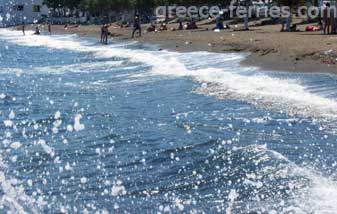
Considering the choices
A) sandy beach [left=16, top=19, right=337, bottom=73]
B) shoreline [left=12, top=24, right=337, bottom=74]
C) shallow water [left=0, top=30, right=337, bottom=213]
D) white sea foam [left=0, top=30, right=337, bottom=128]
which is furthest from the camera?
sandy beach [left=16, top=19, right=337, bottom=73]

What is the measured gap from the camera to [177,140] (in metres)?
12.0

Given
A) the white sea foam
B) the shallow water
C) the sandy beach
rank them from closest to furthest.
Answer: the shallow water → the white sea foam → the sandy beach

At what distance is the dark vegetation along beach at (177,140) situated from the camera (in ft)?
27.0

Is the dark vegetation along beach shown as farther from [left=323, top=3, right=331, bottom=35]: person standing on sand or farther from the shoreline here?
[left=323, top=3, right=331, bottom=35]: person standing on sand

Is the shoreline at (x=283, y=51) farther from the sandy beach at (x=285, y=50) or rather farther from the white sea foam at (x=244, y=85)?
the white sea foam at (x=244, y=85)

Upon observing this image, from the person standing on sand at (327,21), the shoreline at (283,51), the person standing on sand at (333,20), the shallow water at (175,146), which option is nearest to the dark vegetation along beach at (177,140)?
the shallow water at (175,146)

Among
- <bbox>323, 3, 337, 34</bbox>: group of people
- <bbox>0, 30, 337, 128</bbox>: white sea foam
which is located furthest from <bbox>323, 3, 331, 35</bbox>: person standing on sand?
<bbox>0, 30, 337, 128</bbox>: white sea foam

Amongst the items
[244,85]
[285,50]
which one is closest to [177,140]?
[244,85]

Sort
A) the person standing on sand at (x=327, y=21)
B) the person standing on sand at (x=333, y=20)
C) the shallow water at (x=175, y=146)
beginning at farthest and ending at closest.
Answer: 1. the person standing on sand at (x=327, y=21)
2. the person standing on sand at (x=333, y=20)
3. the shallow water at (x=175, y=146)

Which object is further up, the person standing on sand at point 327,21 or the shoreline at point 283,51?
the person standing on sand at point 327,21

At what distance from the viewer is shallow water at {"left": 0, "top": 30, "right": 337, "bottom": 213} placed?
820cm

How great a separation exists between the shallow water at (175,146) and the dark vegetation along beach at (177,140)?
0.8 inches

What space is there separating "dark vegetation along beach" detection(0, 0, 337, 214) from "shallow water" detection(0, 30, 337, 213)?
21 mm

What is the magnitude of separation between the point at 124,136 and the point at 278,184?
15.6 feet
